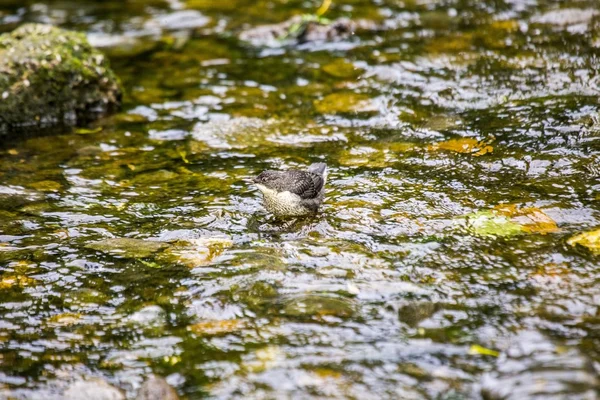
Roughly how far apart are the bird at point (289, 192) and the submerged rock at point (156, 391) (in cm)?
298

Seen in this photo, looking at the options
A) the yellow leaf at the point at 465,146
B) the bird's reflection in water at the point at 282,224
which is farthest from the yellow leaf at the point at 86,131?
the yellow leaf at the point at 465,146

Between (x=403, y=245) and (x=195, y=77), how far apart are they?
687 centimetres

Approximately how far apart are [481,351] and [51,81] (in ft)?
27.0

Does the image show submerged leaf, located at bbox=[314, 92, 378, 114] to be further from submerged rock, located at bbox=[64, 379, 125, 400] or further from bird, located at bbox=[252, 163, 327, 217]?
submerged rock, located at bbox=[64, 379, 125, 400]

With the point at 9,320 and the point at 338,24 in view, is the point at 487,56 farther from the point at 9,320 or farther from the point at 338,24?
the point at 9,320

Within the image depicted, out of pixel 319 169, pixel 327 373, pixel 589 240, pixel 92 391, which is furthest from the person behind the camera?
pixel 319 169

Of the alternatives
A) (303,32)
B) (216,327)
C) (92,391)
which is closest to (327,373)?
(216,327)

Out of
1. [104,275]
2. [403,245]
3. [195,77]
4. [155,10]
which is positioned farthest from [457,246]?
[155,10]

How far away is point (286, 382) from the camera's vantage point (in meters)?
5.31

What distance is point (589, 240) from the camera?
673 cm

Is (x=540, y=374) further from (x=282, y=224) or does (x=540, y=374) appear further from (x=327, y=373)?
(x=282, y=224)

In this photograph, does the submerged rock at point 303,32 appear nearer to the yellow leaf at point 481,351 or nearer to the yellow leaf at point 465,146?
the yellow leaf at point 465,146

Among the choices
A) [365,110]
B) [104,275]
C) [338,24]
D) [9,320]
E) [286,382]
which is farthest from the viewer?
[338,24]

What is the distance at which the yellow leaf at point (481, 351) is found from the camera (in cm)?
538
